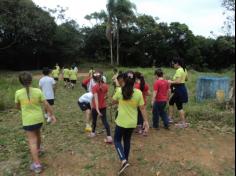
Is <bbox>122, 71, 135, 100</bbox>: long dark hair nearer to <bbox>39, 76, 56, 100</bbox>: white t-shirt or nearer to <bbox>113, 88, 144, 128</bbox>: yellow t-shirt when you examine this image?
<bbox>113, 88, 144, 128</bbox>: yellow t-shirt

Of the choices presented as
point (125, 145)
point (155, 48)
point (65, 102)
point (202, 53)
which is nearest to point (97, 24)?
point (155, 48)

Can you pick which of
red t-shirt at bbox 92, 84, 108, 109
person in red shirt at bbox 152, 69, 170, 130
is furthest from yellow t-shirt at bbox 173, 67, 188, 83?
red t-shirt at bbox 92, 84, 108, 109

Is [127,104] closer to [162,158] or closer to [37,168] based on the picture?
[162,158]

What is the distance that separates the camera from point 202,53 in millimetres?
55219

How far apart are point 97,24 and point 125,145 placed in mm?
46327

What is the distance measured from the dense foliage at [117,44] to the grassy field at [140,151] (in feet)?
105

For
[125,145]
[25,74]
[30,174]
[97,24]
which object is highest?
[97,24]

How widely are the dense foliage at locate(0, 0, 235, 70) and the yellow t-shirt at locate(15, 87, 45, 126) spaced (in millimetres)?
34579

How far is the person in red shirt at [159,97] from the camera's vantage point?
920 centimetres

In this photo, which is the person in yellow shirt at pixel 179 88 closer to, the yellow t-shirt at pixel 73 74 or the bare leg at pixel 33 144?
the bare leg at pixel 33 144

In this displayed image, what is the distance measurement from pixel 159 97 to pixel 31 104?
3627 mm

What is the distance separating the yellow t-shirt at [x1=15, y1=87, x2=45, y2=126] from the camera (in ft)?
22.0

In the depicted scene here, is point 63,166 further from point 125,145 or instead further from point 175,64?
point 175,64

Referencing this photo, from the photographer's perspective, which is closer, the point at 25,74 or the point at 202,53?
the point at 25,74
